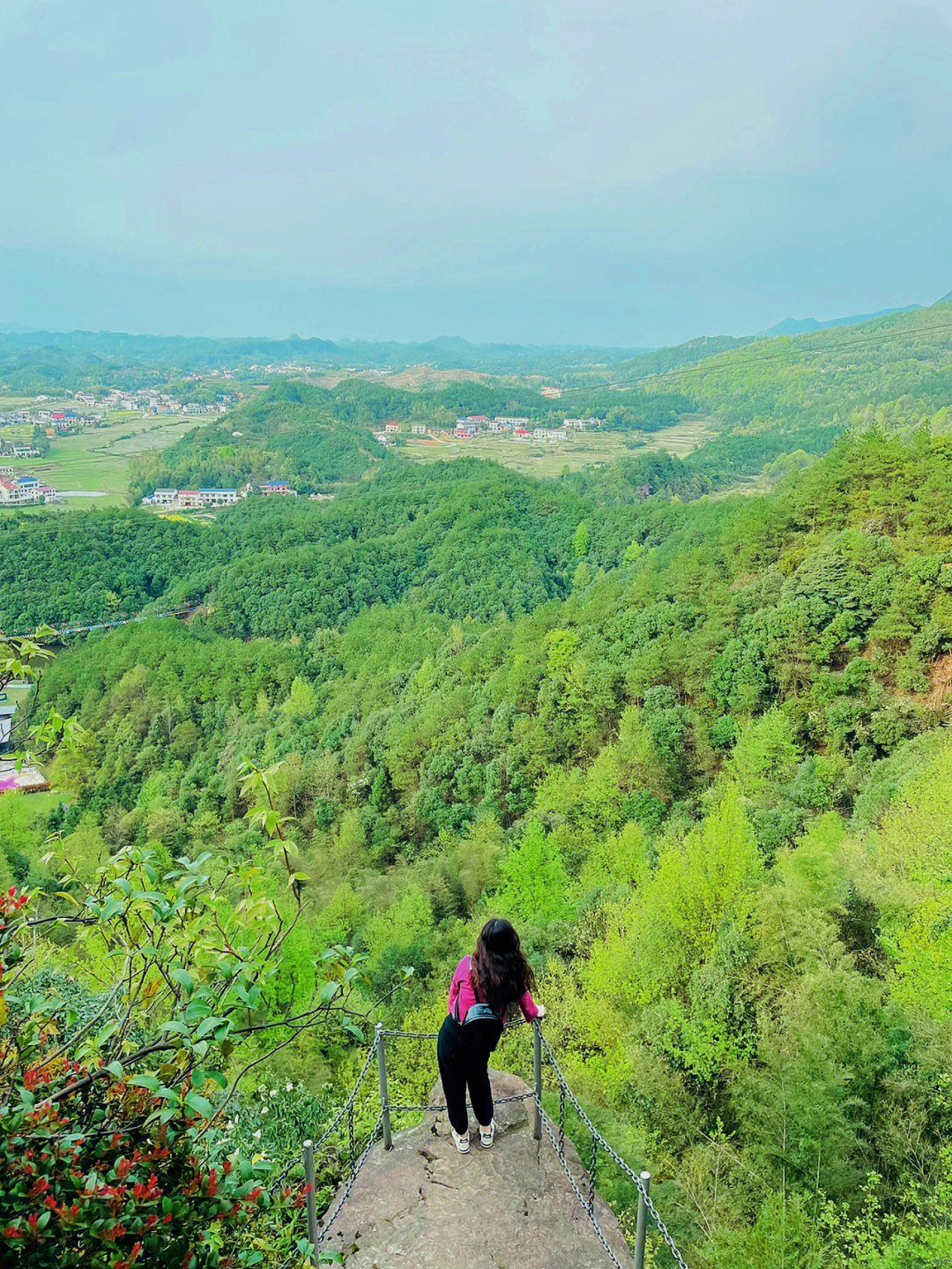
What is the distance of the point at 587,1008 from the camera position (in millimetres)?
15461

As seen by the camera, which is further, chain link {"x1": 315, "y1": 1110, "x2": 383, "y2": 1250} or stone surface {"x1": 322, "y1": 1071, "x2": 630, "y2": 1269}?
chain link {"x1": 315, "y1": 1110, "x2": 383, "y2": 1250}

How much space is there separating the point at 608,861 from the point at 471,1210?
2052cm

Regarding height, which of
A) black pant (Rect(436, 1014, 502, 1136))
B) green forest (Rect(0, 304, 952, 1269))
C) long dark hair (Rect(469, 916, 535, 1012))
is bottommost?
green forest (Rect(0, 304, 952, 1269))

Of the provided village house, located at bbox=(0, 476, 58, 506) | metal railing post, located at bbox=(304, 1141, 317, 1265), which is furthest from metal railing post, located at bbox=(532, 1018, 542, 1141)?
village house, located at bbox=(0, 476, 58, 506)

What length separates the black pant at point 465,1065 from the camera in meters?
6.01

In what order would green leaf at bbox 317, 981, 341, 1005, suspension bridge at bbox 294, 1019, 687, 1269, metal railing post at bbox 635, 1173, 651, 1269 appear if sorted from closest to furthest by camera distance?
green leaf at bbox 317, 981, 341, 1005 → metal railing post at bbox 635, 1173, 651, 1269 → suspension bridge at bbox 294, 1019, 687, 1269

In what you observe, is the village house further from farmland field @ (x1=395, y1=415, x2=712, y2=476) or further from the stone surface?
the stone surface

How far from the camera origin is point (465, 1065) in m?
6.05

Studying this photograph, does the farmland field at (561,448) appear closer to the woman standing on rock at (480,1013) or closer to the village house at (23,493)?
the village house at (23,493)

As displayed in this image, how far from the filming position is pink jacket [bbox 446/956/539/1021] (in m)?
6.00

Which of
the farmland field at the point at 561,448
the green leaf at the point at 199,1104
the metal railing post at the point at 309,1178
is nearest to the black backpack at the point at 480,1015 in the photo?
the metal railing post at the point at 309,1178

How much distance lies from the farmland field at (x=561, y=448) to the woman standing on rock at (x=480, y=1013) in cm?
14427

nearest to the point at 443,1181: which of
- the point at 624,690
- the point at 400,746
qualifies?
the point at 624,690

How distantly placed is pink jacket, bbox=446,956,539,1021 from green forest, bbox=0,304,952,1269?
2.90ft
